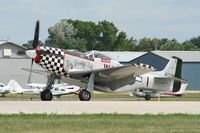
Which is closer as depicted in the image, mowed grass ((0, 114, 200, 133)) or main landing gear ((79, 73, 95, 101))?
mowed grass ((0, 114, 200, 133))

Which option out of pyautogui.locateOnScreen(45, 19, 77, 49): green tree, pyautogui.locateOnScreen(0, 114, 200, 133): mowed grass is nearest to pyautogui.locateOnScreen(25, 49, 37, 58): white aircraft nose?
pyautogui.locateOnScreen(0, 114, 200, 133): mowed grass

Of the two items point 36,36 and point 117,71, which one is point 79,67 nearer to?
point 117,71

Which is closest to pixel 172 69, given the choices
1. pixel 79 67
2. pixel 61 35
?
pixel 79 67

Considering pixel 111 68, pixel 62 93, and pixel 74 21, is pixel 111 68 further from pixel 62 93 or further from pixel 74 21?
pixel 74 21

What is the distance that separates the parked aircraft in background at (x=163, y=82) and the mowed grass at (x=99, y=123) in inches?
755

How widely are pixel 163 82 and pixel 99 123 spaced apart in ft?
79.9

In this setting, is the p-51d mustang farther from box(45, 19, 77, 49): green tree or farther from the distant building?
box(45, 19, 77, 49): green tree

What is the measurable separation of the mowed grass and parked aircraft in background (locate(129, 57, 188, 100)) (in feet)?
62.9

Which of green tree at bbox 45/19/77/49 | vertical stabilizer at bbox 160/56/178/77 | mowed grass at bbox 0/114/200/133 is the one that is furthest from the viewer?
green tree at bbox 45/19/77/49

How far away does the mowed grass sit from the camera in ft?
51.5

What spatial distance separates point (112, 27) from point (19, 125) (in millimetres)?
146110

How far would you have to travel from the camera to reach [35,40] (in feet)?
112

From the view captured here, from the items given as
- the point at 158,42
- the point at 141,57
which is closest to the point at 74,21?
the point at 158,42

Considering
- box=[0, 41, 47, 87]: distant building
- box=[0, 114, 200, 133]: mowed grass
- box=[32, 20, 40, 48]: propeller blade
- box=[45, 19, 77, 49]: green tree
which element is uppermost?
box=[45, 19, 77, 49]: green tree
